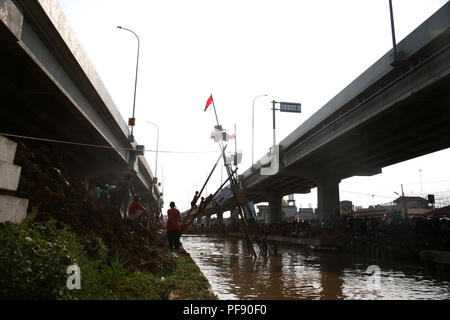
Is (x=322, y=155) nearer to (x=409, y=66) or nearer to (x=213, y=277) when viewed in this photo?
(x=409, y=66)

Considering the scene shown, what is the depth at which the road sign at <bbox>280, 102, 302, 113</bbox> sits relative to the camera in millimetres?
47094

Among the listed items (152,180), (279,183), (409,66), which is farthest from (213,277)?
(152,180)

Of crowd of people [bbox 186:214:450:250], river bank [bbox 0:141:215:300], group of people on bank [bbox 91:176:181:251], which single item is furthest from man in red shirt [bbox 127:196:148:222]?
crowd of people [bbox 186:214:450:250]

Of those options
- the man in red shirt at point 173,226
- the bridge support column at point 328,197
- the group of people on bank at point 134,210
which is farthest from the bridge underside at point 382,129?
the group of people on bank at point 134,210

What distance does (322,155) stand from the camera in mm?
29750

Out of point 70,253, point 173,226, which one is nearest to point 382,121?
point 173,226

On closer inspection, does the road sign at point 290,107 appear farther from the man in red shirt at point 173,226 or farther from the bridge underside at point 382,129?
the man in red shirt at point 173,226

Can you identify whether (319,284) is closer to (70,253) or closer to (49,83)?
(70,253)

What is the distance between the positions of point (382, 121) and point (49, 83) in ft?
57.0

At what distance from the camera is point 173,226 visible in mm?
13906

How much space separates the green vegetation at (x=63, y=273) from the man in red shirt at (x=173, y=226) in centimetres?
561

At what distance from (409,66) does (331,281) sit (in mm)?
11194

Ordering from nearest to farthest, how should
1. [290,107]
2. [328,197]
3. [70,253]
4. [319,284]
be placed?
[70,253] < [319,284] < [328,197] < [290,107]

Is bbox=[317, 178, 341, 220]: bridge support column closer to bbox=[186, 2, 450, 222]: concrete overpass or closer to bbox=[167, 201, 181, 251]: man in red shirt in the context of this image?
bbox=[186, 2, 450, 222]: concrete overpass
